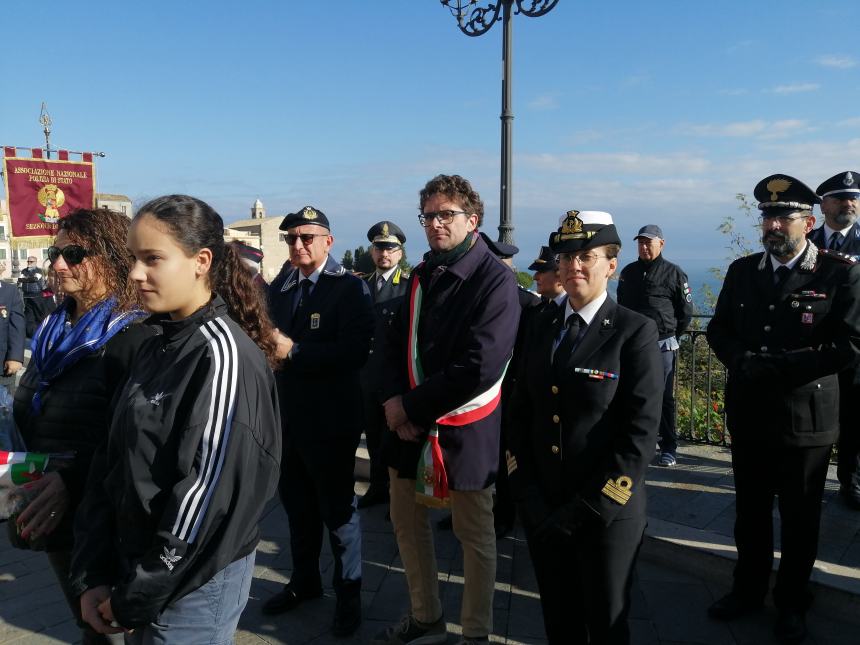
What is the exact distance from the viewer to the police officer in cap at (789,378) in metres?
2.95

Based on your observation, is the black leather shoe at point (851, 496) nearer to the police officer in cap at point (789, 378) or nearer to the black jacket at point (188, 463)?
the police officer in cap at point (789, 378)

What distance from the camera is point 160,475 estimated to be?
1676mm

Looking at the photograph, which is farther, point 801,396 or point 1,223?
point 1,223

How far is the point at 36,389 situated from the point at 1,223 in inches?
2577

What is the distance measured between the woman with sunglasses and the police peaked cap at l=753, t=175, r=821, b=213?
2.88m

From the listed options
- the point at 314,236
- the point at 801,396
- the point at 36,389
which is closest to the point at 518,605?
the point at 801,396

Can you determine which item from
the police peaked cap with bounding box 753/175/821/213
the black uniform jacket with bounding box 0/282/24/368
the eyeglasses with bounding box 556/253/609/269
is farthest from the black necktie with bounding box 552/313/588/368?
the black uniform jacket with bounding box 0/282/24/368

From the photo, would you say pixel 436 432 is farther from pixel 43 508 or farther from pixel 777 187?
pixel 777 187

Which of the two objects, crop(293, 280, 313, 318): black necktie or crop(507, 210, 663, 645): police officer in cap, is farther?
crop(293, 280, 313, 318): black necktie

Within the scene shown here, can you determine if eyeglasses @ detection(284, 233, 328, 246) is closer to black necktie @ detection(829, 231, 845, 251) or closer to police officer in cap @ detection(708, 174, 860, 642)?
police officer in cap @ detection(708, 174, 860, 642)

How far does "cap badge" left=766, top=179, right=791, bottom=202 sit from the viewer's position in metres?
3.05

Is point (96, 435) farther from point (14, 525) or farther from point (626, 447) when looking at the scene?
point (626, 447)

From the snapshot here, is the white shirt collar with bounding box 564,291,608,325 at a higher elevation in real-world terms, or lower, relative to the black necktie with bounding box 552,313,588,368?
higher

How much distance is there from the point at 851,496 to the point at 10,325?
8.47 meters
